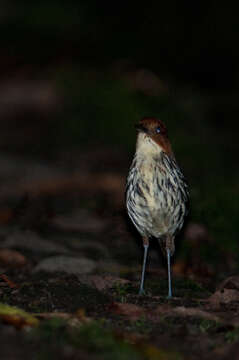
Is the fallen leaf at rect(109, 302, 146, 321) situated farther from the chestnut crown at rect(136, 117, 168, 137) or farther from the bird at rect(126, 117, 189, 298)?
the chestnut crown at rect(136, 117, 168, 137)

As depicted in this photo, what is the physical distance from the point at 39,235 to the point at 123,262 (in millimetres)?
1155

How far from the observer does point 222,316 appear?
15.5ft

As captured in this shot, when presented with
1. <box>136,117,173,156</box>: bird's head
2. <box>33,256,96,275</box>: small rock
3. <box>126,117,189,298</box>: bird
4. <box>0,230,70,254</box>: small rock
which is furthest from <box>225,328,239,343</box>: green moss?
<box>0,230,70,254</box>: small rock

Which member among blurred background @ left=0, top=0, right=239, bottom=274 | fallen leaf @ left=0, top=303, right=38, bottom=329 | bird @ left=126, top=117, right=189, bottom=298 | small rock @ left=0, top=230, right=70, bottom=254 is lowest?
fallen leaf @ left=0, top=303, right=38, bottom=329

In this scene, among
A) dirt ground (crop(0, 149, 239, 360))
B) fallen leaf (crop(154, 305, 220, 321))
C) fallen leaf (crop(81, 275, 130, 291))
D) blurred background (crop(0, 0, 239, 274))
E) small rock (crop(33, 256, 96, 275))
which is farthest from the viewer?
blurred background (crop(0, 0, 239, 274))

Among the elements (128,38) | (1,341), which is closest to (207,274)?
(1,341)

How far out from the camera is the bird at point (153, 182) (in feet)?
19.0

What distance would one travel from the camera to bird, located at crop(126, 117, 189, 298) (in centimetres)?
580

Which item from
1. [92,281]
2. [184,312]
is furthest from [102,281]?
[184,312]

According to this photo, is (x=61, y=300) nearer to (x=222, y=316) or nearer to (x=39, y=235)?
(x=222, y=316)

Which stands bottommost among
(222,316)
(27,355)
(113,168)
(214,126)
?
(27,355)

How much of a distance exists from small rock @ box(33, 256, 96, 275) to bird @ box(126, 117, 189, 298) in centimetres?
97

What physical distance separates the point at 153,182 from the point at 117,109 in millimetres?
8694

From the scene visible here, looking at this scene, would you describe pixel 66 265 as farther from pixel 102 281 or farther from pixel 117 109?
pixel 117 109
